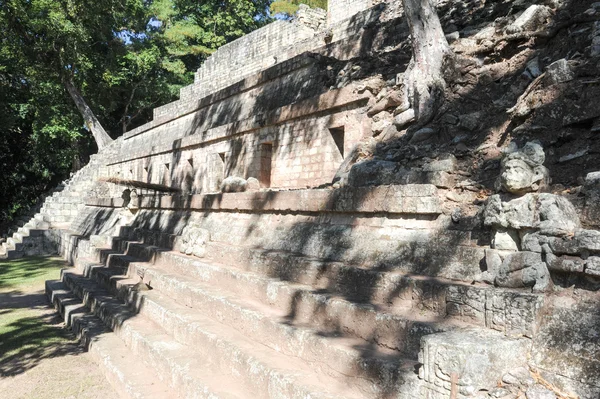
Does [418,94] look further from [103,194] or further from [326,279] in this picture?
[103,194]

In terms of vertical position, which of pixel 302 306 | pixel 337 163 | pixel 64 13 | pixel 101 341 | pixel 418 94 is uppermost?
pixel 64 13

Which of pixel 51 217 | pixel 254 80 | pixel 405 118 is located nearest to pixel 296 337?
pixel 405 118

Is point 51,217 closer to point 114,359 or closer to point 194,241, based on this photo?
point 194,241

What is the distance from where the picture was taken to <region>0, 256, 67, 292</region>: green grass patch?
10289mm

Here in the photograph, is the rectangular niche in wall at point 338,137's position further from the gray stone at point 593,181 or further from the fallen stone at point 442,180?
the gray stone at point 593,181

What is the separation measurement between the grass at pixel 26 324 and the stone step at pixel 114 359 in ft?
0.94

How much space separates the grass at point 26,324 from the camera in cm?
546

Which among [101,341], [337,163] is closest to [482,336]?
[101,341]

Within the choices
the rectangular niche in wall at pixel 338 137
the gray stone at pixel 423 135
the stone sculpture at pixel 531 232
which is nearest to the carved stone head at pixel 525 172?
the stone sculpture at pixel 531 232

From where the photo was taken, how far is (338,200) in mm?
4648

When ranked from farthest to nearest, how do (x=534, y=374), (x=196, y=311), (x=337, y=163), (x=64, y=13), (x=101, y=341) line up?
(x=64, y=13)
(x=337, y=163)
(x=101, y=341)
(x=196, y=311)
(x=534, y=374)

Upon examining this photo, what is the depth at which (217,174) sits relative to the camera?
1175 cm

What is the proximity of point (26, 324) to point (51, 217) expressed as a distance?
12.5 metres

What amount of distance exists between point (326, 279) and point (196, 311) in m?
1.80
